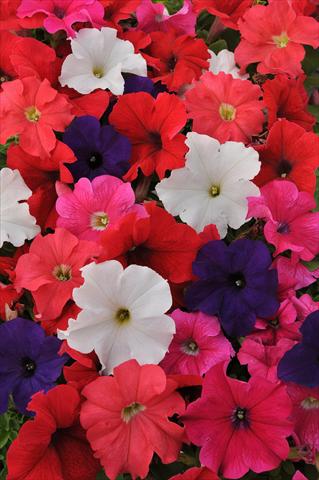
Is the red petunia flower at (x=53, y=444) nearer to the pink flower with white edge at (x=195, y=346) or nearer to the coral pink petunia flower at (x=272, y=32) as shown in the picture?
the pink flower with white edge at (x=195, y=346)

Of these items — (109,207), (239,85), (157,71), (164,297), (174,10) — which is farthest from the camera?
(174,10)

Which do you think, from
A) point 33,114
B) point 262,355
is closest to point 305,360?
point 262,355

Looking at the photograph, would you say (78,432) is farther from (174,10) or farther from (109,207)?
(174,10)

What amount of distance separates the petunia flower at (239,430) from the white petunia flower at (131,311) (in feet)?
0.25

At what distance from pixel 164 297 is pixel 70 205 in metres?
0.21

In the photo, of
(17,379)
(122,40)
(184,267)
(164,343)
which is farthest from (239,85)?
(17,379)

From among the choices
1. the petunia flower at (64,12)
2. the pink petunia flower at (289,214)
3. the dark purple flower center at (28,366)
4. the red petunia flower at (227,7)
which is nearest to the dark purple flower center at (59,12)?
the petunia flower at (64,12)

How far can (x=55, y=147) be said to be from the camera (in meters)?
0.97

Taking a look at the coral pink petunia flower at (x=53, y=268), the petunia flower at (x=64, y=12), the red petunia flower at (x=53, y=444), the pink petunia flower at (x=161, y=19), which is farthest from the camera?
the pink petunia flower at (x=161, y=19)

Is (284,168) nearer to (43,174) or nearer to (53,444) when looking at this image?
(43,174)

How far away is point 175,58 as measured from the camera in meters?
1.14

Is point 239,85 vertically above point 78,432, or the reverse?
point 239,85

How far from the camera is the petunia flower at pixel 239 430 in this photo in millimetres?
767

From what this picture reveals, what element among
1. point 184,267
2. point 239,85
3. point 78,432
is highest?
point 239,85
